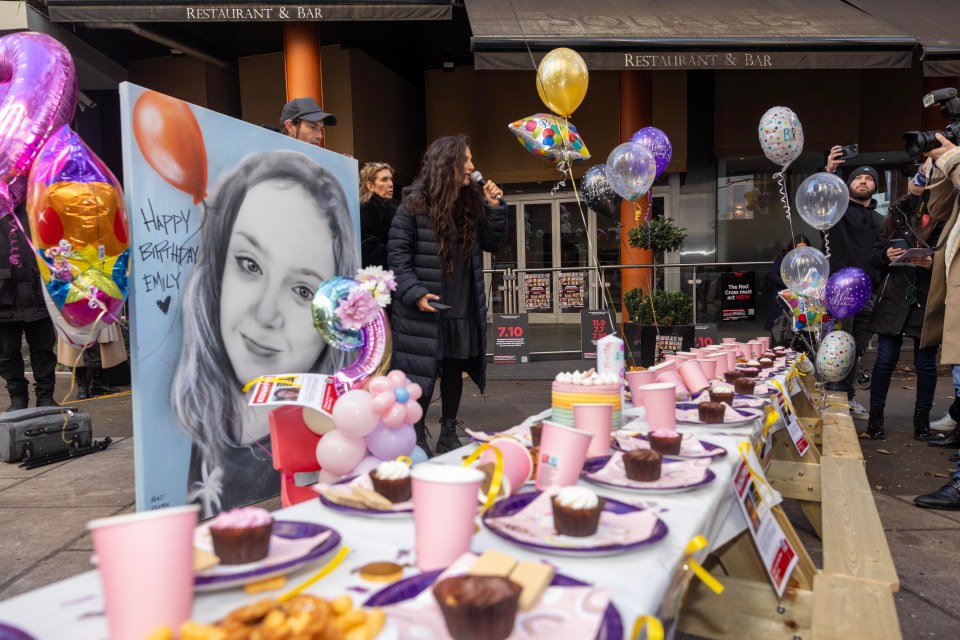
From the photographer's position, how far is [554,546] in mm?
918

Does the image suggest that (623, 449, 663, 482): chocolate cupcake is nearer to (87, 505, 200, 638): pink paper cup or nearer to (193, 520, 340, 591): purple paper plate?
(193, 520, 340, 591): purple paper plate

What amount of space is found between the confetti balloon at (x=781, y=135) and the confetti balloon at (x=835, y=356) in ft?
4.90

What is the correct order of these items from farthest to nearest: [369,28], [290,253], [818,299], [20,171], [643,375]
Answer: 1. [369,28]
2. [818,299]
3. [290,253]
4. [20,171]
5. [643,375]

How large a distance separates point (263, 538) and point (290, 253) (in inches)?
91.8

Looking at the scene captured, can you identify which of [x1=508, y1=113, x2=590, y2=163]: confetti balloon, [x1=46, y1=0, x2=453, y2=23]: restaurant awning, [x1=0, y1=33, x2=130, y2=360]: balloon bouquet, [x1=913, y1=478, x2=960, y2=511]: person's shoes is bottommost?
→ [x1=913, y1=478, x2=960, y2=511]: person's shoes

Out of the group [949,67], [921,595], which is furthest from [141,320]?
[949,67]

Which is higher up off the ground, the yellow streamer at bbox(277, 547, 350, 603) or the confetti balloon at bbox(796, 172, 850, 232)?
the confetti balloon at bbox(796, 172, 850, 232)

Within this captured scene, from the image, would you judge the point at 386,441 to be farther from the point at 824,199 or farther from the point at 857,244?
the point at 857,244

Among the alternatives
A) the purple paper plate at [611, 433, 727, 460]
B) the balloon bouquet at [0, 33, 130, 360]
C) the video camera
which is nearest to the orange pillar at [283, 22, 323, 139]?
the balloon bouquet at [0, 33, 130, 360]

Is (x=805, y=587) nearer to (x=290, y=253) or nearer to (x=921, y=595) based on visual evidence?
(x=921, y=595)

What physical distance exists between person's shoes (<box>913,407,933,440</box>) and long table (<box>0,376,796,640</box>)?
156 inches

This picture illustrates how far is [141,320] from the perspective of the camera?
2.39m

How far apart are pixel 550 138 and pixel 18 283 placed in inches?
139

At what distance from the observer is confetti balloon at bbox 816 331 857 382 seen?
13.1 feet
